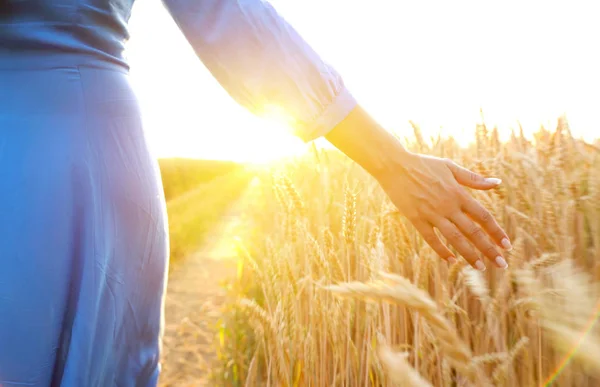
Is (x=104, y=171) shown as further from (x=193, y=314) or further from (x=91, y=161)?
(x=193, y=314)

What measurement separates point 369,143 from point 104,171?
13.8 inches

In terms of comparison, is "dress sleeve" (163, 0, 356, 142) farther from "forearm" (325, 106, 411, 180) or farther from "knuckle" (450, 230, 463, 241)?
"knuckle" (450, 230, 463, 241)

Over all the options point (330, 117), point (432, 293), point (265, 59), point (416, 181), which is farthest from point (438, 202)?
point (432, 293)

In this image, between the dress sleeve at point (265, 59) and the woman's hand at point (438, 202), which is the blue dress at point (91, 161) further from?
the woman's hand at point (438, 202)

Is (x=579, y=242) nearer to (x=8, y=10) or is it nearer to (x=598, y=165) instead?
(x=598, y=165)

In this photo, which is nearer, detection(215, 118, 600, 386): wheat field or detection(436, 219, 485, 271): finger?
detection(436, 219, 485, 271): finger

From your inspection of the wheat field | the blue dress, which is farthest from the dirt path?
the blue dress

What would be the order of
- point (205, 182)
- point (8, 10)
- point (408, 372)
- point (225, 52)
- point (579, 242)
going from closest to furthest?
point (408, 372) → point (8, 10) → point (225, 52) → point (579, 242) → point (205, 182)

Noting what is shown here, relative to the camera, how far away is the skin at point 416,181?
62 centimetres

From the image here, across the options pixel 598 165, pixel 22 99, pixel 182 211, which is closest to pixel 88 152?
pixel 22 99

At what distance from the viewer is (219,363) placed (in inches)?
77.4

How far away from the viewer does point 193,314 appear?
2.94 meters

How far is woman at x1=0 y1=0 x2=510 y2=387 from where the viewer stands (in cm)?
54

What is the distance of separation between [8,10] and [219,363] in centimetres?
172
